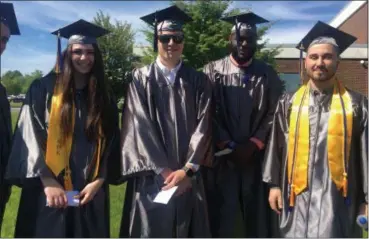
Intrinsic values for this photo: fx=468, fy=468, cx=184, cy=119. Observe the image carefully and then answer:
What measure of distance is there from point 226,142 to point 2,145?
1908mm

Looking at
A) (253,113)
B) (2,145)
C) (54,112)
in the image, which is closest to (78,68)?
(54,112)

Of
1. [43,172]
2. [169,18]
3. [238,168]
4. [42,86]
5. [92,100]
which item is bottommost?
[238,168]

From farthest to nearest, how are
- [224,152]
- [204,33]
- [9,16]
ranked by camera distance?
[204,33], [224,152], [9,16]

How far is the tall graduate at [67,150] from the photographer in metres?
3.52

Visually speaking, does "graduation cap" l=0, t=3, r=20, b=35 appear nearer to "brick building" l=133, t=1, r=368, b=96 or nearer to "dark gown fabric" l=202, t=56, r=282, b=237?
"dark gown fabric" l=202, t=56, r=282, b=237

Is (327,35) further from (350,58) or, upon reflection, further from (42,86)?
(350,58)

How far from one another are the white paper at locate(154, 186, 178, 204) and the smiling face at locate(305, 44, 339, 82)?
1366 mm

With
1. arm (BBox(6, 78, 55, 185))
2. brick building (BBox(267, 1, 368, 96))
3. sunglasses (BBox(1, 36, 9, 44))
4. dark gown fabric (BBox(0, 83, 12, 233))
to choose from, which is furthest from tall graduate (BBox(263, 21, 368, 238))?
brick building (BBox(267, 1, 368, 96))

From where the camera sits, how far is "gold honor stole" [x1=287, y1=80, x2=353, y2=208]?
Result: 342cm

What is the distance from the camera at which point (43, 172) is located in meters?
3.47

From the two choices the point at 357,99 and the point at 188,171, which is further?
the point at 188,171

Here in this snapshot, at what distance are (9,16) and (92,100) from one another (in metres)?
1.07

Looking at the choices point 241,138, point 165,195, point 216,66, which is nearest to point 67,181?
point 165,195

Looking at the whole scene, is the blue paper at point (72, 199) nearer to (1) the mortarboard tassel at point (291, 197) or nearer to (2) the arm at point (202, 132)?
(2) the arm at point (202, 132)
